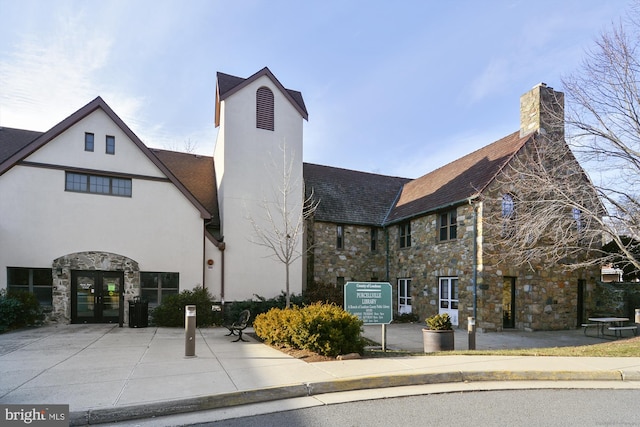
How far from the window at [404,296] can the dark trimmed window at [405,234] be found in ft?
6.29

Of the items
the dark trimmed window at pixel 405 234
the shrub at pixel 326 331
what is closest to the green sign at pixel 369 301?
the shrub at pixel 326 331

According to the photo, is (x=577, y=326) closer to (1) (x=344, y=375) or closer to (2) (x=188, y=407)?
(1) (x=344, y=375)

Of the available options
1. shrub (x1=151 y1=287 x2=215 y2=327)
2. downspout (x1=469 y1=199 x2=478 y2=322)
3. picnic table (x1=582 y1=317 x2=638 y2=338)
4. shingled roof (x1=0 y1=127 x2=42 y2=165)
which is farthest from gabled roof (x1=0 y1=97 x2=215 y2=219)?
picnic table (x1=582 y1=317 x2=638 y2=338)

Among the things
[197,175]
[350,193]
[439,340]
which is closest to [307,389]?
[439,340]

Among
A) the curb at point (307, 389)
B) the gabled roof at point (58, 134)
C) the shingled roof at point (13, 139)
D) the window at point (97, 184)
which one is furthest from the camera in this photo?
the shingled roof at point (13, 139)

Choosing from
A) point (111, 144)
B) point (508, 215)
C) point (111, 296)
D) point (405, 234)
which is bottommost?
point (111, 296)

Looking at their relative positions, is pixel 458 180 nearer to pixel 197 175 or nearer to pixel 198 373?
pixel 197 175

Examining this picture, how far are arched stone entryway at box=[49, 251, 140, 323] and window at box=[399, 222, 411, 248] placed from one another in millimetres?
13211

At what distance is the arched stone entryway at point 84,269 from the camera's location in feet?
48.6

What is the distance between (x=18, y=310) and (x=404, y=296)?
1678 cm

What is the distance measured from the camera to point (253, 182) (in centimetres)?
1892

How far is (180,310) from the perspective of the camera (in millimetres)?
15242

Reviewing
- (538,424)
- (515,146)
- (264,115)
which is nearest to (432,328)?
(538,424)

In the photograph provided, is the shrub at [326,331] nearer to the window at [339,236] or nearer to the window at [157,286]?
the window at [157,286]
